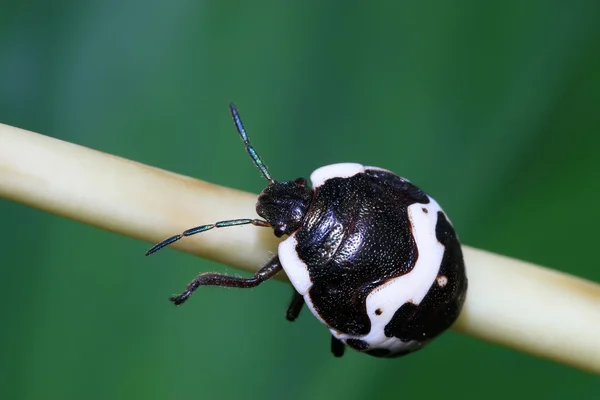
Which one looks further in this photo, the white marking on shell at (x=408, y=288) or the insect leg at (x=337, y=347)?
the insect leg at (x=337, y=347)

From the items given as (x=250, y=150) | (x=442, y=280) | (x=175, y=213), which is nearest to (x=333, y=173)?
(x=250, y=150)

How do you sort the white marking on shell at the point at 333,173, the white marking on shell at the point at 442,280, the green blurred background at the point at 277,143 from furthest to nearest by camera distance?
the green blurred background at the point at 277,143
the white marking on shell at the point at 333,173
the white marking on shell at the point at 442,280

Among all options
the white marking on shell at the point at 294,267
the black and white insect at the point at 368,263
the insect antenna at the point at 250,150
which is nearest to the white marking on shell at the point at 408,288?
the black and white insect at the point at 368,263

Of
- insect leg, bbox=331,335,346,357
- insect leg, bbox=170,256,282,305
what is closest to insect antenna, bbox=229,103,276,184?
insect leg, bbox=170,256,282,305

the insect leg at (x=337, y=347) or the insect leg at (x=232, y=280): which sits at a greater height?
the insect leg at (x=232, y=280)

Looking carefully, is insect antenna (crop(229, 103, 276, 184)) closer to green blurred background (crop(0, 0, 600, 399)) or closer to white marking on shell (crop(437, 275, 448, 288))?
green blurred background (crop(0, 0, 600, 399))

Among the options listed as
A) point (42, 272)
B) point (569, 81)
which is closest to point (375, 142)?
point (569, 81)

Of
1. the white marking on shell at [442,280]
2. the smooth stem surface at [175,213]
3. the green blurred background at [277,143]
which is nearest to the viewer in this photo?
the smooth stem surface at [175,213]

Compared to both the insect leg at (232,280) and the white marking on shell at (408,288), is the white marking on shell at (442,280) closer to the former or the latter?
the white marking on shell at (408,288)
